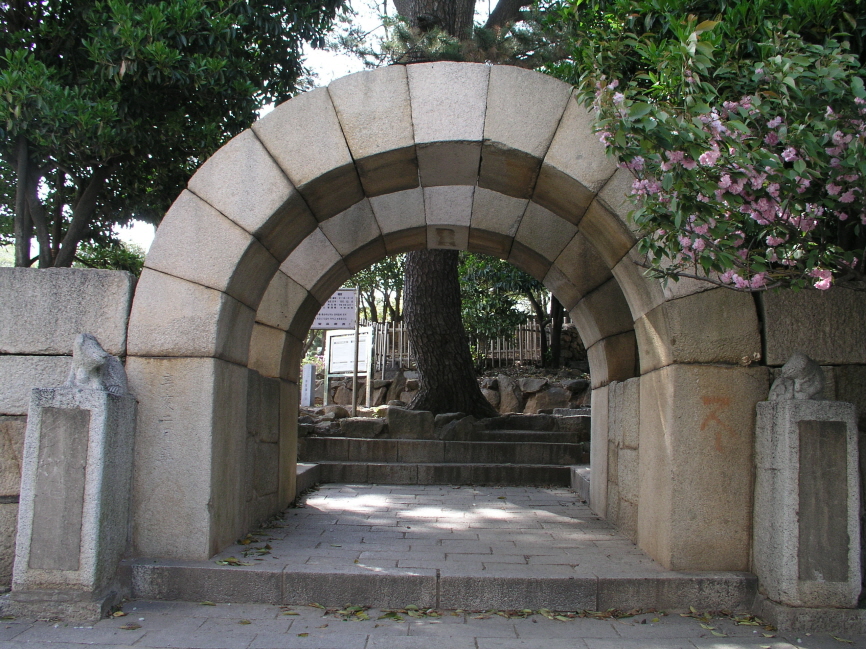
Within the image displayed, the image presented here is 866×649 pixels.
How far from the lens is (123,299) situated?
3.66 meters

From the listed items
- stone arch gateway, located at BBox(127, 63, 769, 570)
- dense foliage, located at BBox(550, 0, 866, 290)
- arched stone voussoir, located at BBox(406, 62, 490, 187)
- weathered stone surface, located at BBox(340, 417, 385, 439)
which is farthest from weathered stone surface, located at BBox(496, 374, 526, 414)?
dense foliage, located at BBox(550, 0, 866, 290)

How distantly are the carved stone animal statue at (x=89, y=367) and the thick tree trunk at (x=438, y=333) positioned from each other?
6.11 meters

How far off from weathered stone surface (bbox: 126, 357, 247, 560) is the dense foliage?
2397 mm

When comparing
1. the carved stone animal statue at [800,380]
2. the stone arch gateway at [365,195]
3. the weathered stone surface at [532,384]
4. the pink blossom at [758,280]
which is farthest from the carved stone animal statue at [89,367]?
the weathered stone surface at [532,384]

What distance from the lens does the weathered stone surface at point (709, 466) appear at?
11.4 ft

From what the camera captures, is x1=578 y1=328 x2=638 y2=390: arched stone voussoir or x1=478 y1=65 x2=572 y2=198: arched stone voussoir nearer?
x1=478 y1=65 x2=572 y2=198: arched stone voussoir

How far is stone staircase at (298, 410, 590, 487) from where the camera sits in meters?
7.45

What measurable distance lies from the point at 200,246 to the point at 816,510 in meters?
3.40

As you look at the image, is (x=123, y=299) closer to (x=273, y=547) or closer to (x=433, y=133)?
(x=273, y=547)

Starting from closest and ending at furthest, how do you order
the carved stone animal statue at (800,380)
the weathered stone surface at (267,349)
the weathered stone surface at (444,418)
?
the carved stone animal statue at (800,380) → the weathered stone surface at (267,349) → the weathered stone surface at (444,418)

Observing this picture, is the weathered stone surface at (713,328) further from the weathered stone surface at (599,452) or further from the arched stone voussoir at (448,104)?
the weathered stone surface at (599,452)

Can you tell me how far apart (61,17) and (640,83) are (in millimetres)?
4278

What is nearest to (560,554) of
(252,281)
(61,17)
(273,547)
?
(273,547)

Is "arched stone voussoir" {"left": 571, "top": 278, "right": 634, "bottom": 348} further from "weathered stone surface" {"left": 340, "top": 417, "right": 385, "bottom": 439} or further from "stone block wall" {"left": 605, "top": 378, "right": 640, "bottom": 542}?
"weathered stone surface" {"left": 340, "top": 417, "right": 385, "bottom": 439}
